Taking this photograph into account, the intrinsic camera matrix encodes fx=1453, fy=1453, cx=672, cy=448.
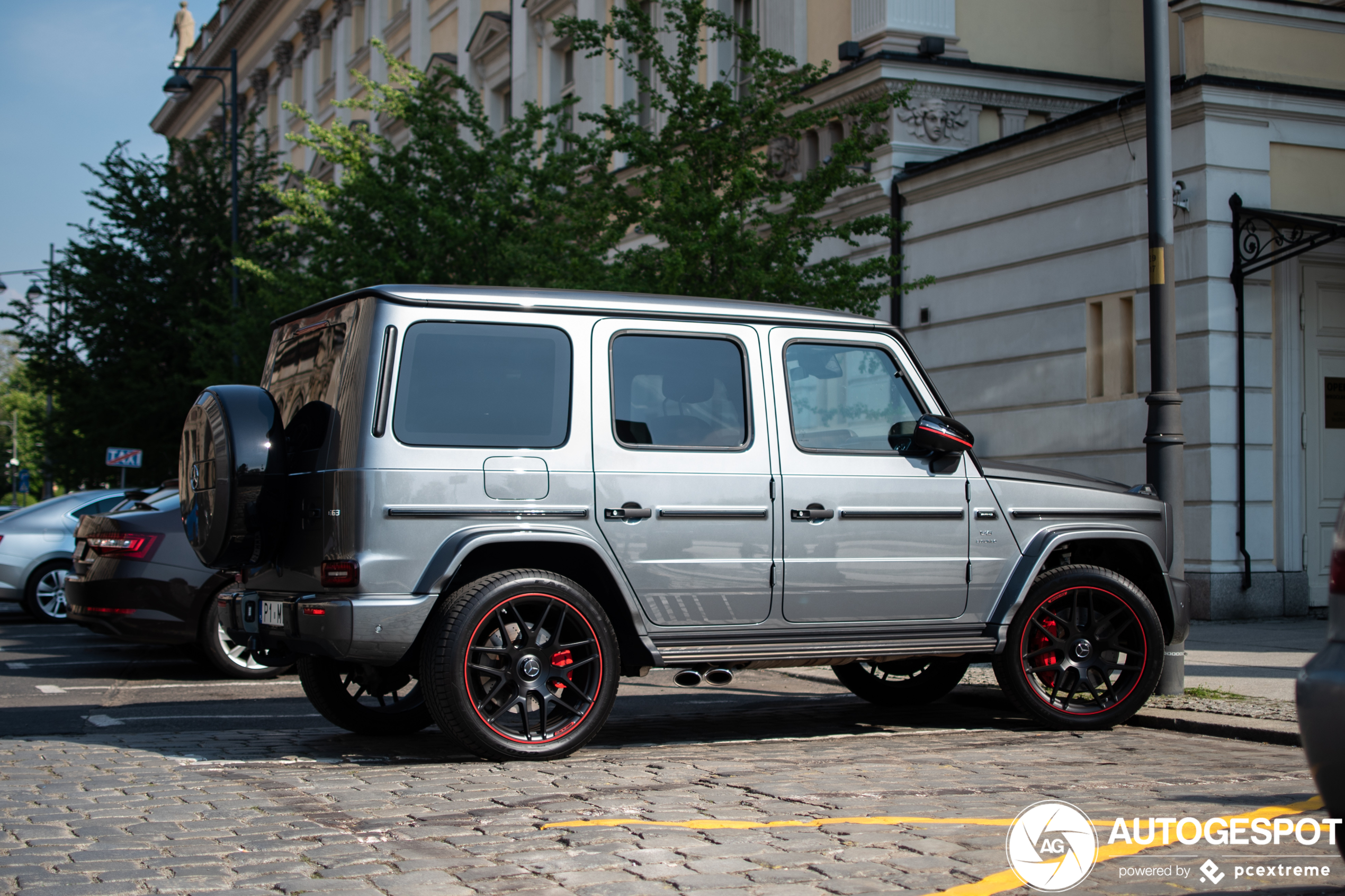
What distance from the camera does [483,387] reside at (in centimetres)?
652

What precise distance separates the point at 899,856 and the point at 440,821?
5.37 ft

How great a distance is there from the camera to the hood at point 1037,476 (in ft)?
24.5

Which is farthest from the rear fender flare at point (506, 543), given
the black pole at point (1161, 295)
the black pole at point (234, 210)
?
the black pole at point (234, 210)

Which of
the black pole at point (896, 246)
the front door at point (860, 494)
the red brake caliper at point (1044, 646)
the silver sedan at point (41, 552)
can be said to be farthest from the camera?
the black pole at point (896, 246)

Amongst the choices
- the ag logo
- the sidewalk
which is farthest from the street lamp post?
the ag logo

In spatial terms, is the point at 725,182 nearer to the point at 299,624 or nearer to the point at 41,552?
the point at 41,552

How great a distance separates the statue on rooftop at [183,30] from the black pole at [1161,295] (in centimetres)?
7440

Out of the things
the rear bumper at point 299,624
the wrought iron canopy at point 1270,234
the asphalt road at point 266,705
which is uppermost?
the wrought iron canopy at point 1270,234

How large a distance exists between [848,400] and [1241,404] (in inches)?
324

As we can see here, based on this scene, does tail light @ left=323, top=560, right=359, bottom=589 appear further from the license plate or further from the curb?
the curb

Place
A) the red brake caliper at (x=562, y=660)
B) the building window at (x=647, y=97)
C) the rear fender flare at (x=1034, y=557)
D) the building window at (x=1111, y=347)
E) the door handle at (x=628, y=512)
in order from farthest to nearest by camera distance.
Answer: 1. the building window at (x=647, y=97)
2. the building window at (x=1111, y=347)
3. the rear fender flare at (x=1034, y=557)
4. the door handle at (x=628, y=512)
5. the red brake caliper at (x=562, y=660)

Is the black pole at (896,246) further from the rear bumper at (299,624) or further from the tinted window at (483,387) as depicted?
the rear bumper at (299,624)

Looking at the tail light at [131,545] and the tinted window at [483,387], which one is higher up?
the tinted window at [483,387]

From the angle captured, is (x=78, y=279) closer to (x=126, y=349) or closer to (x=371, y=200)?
(x=126, y=349)
